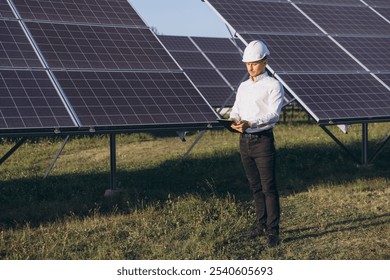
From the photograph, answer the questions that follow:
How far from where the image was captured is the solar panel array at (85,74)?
10.9 metres

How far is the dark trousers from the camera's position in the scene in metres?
8.99

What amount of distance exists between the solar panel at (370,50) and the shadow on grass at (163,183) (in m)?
2.42

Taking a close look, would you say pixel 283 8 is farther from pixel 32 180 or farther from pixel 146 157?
pixel 32 180

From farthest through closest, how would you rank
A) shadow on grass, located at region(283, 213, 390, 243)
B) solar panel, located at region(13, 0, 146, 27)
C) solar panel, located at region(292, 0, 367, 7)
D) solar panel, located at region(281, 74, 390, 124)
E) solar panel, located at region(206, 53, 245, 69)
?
1. solar panel, located at region(206, 53, 245, 69)
2. solar panel, located at region(292, 0, 367, 7)
3. solar panel, located at region(13, 0, 146, 27)
4. solar panel, located at region(281, 74, 390, 124)
5. shadow on grass, located at region(283, 213, 390, 243)

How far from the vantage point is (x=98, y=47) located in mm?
13047

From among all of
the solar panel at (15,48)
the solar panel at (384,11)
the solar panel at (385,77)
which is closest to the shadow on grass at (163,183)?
the solar panel at (385,77)

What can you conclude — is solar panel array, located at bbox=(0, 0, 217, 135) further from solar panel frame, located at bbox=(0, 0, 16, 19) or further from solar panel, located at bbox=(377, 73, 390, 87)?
solar panel, located at bbox=(377, 73, 390, 87)

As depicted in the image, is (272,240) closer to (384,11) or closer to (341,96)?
(341,96)

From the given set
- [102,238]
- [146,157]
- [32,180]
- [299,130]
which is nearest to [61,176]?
[32,180]

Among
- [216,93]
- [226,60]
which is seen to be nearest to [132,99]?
[216,93]

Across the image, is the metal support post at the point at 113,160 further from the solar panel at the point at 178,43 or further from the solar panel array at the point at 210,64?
the solar panel at the point at 178,43

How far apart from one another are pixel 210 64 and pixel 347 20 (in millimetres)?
7331

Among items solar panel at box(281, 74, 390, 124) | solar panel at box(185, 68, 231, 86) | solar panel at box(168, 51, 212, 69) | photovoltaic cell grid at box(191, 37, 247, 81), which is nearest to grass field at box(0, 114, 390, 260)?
solar panel at box(281, 74, 390, 124)

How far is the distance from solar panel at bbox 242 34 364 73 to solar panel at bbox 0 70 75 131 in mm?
4823
